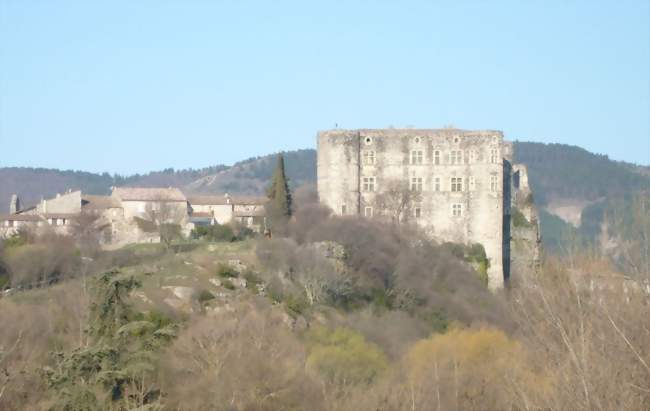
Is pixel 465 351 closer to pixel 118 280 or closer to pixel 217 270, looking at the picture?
pixel 217 270

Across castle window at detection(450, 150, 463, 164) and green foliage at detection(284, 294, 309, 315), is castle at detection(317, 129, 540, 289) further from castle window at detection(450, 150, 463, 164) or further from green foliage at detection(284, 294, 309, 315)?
green foliage at detection(284, 294, 309, 315)

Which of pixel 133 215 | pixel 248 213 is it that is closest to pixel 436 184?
pixel 248 213

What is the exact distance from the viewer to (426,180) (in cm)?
6406

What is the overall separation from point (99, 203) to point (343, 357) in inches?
1186

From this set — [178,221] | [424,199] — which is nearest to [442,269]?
[424,199]

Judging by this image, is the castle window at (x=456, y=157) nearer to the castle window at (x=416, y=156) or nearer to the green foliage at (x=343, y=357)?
the castle window at (x=416, y=156)

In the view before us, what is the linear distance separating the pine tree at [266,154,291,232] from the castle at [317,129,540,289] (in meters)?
1.71

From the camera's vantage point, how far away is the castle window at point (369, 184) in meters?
64.2

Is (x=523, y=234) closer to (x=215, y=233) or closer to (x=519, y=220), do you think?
(x=519, y=220)

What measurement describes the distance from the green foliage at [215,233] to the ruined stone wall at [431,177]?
502 centimetres

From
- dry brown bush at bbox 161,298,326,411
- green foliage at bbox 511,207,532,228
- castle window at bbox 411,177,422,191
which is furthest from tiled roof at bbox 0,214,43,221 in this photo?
dry brown bush at bbox 161,298,326,411

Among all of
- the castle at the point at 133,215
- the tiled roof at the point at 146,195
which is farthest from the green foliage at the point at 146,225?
the tiled roof at the point at 146,195

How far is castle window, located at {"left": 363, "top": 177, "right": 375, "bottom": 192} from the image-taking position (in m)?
64.2

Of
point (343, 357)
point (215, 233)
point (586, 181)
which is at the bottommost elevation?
point (343, 357)
